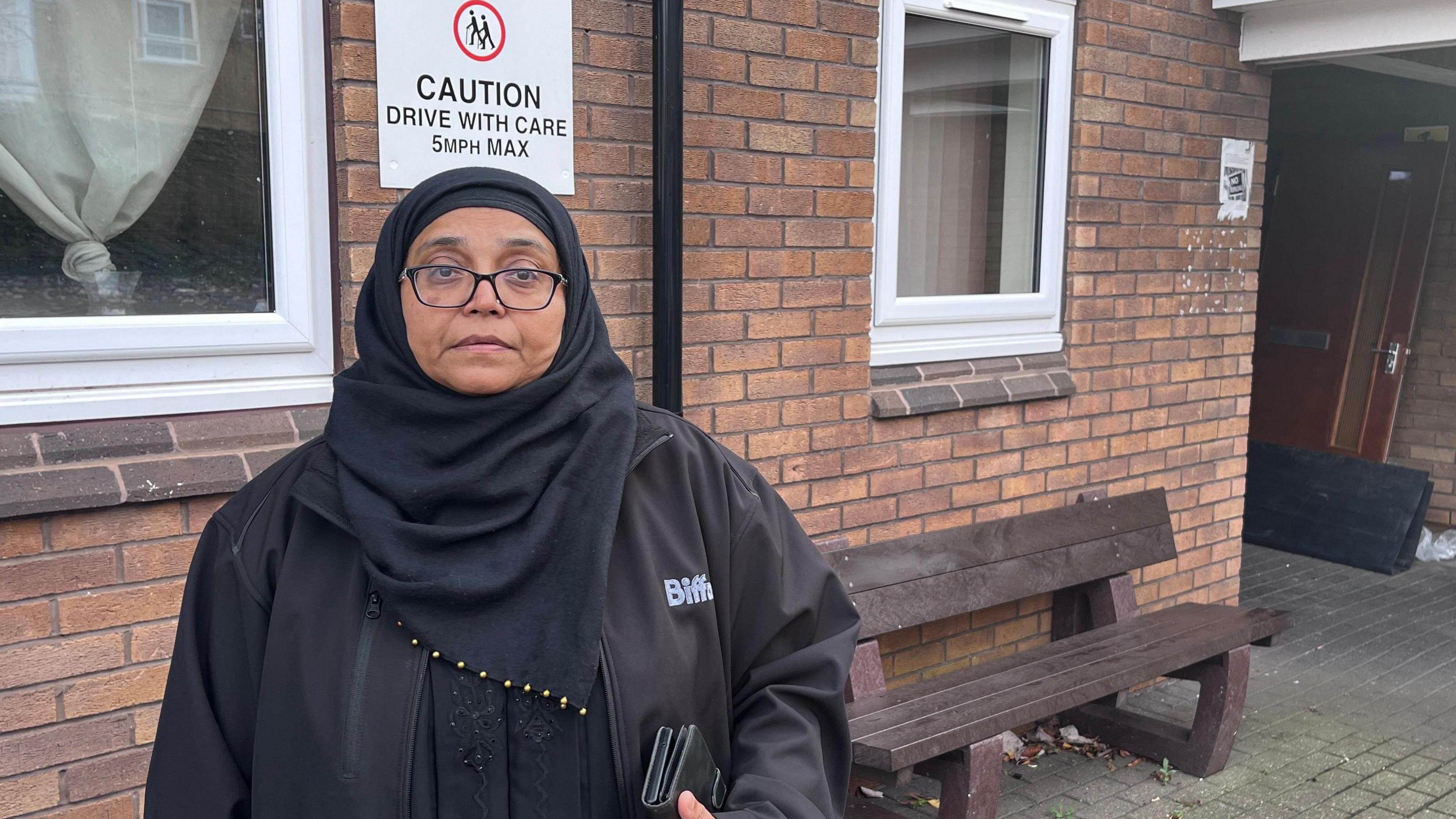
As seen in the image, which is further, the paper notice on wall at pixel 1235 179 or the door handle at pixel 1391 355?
the door handle at pixel 1391 355

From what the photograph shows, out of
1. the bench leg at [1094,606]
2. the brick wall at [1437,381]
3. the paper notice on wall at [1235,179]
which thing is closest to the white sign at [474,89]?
the bench leg at [1094,606]

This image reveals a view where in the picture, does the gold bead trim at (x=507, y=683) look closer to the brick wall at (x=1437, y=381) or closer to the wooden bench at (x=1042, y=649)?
the wooden bench at (x=1042, y=649)

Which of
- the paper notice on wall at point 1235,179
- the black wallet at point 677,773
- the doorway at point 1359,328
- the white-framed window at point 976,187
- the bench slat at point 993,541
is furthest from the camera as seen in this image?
the doorway at point 1359,328

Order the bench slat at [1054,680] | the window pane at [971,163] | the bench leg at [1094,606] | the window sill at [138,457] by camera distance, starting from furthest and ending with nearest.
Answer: the bench leg at [1094,606]
the window pane at [971,163]
the bench slat at [1054,680]
the window sill at [138,457]

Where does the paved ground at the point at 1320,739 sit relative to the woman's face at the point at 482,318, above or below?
below

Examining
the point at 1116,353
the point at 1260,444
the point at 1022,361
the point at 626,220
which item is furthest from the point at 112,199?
the point at 1260,444

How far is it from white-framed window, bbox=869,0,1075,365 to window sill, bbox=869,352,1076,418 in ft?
0.14

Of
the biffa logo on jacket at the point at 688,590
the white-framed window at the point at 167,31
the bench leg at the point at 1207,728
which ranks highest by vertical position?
the white-framed window at the point at 167,31

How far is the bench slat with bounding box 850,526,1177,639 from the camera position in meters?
3.78

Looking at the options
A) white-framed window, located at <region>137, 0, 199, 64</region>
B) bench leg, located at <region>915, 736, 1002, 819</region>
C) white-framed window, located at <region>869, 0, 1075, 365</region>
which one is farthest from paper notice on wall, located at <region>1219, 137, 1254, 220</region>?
white-framed window, located at <region>137, 0, 199, 64</region>

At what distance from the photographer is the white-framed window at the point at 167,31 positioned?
2.75 metres

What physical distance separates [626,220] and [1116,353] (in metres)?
2.32

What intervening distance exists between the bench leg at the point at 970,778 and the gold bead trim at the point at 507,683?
1.93 metres

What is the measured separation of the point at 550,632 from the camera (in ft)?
5.46
